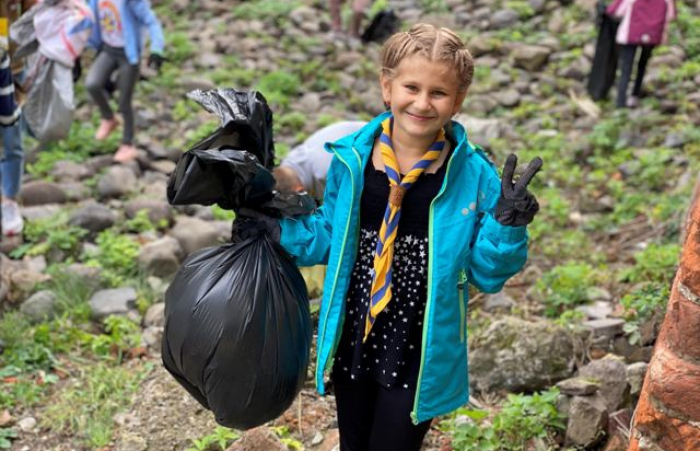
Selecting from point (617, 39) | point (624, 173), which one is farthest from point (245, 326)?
point (617, 39)

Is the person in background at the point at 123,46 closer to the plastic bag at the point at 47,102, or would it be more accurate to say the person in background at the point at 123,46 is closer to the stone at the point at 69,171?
the stone at the point at 69,171

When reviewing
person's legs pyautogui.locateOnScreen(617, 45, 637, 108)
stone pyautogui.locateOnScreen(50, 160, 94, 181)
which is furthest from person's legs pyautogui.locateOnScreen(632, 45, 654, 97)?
stone pyautogui.locateOnScreen(50, 160, 94, 181)

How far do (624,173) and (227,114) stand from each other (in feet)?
17.2

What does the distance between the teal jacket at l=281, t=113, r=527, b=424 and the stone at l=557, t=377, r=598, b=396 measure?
1099mm

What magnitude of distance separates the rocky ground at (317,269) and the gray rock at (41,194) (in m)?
A: 0.01

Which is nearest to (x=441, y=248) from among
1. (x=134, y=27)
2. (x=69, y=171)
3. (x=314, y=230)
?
(x=314, y=230)

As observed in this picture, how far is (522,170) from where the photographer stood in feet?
7.27

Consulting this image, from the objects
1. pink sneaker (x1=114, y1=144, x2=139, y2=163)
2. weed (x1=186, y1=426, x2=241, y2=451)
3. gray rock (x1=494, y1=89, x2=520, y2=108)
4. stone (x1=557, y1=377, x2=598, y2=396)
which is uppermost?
stone (x1=557, y1=377, x2=598, y2=396)

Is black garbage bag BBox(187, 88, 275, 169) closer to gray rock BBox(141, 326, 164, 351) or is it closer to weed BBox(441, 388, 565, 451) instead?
weed BBox(441, 388, 565, 451)

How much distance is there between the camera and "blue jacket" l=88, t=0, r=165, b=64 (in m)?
6.59

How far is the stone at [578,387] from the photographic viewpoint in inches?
132

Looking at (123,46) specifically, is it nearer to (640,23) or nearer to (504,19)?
(640,23)

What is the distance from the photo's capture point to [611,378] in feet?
11.6

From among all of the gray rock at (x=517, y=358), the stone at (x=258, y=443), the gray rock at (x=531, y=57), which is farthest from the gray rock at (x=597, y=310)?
the gray rock at (x=531, y=57)
